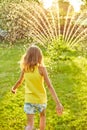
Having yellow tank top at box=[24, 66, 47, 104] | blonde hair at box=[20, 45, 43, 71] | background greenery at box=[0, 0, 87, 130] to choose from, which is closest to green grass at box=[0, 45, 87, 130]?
background greenery at box=[0, 0, 87, 130]

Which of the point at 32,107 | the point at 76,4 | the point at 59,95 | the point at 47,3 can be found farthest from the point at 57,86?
the point at 76,4

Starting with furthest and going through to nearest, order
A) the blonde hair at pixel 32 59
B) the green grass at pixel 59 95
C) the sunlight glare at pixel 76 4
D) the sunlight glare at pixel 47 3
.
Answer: the sunlight glare at pixel 76 4
the sunlight glare at pixel 47 3
the green grass at pixel 59 95
the blonde hair at pixel 32 59

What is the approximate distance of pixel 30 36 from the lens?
659 inches

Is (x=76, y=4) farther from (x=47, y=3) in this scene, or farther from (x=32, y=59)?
(x=32, y=59)

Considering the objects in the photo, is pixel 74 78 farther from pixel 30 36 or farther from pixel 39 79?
pixel 30 36

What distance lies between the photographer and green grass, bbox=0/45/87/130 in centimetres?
687

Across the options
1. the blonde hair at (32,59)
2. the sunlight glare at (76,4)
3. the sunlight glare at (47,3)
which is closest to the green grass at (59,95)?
the blonde hair at (32,59)

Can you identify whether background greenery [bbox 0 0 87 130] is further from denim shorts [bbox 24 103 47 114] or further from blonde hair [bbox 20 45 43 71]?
blonde hair [bbox 20 45 43 71]

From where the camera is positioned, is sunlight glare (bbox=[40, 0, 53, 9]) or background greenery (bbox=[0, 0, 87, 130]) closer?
background greenery (bbox=[0, 0, 87, 130])

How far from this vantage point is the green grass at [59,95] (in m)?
6.87

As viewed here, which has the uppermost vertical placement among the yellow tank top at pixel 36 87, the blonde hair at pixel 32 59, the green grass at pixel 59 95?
the blonde hair at pixel 32 59

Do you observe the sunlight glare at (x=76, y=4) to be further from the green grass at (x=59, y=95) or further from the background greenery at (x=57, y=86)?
the green grass at (x=59, y=95)

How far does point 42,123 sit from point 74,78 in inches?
173

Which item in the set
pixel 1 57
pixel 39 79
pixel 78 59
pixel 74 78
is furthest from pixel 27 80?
pixel 1 57
